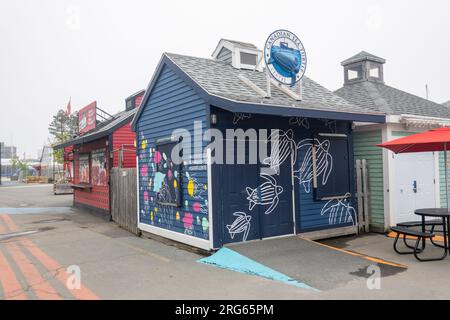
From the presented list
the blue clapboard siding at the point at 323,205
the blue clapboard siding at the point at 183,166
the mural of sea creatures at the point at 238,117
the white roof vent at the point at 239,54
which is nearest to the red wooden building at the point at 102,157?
the blue clapboard siding at the point at 183,166

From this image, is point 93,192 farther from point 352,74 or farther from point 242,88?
point 352,74

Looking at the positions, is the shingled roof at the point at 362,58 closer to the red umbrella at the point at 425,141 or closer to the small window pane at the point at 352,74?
the small window pane at the point at 352,74

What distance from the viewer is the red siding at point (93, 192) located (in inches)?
560

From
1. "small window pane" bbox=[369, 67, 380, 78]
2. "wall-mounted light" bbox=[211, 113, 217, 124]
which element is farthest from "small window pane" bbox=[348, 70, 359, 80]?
"wall-mounted light" bbox=[211, 113, 217, 124]

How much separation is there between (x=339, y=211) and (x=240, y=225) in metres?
2.95

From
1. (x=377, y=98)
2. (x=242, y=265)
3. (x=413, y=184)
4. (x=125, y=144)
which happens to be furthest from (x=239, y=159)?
(x=125, y=144)

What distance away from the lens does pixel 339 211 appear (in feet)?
30.3

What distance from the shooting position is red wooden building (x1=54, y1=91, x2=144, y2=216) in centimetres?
1384

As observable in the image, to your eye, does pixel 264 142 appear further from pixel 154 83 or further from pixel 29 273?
pixel 29 273

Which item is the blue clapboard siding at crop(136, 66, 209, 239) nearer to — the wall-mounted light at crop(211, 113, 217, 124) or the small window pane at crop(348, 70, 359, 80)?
the wall-mounted light at crop(211, 113, 217, 124)

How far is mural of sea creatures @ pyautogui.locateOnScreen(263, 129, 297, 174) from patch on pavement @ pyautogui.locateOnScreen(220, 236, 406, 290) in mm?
1652

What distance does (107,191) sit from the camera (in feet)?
46.0

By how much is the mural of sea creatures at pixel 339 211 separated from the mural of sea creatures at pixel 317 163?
617 millimetres
